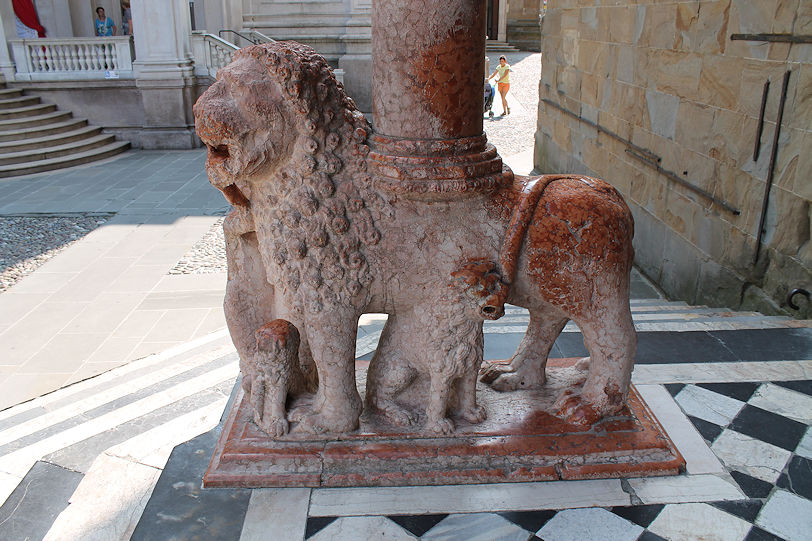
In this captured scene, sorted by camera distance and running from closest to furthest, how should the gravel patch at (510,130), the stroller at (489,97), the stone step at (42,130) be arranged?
1. the gravel patch at (510,130)
2. the stone step at (42,130)
3. the stroller at (489,97)

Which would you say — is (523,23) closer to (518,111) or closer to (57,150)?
(518,111)

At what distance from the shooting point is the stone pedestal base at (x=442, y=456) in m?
2.21

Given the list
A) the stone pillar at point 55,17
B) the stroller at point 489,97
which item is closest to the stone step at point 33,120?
the stone pillar at point 55,17

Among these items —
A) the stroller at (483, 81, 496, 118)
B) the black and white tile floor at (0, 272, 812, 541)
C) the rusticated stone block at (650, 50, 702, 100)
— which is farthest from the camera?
the stroller at (483, 81, 496, 118)

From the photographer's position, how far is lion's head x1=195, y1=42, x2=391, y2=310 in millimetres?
2088

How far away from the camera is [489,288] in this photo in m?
2.15

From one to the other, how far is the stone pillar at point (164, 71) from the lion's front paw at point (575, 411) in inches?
407

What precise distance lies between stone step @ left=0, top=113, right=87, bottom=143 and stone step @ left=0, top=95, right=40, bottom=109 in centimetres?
57

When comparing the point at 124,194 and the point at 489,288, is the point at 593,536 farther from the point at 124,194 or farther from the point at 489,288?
the point at 124,194

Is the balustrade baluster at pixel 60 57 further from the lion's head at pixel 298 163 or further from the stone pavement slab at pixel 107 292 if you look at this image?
the lion's head at pixel 298 163

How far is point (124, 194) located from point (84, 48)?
5025 mm

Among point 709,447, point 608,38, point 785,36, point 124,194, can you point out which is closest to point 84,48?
point 124,194

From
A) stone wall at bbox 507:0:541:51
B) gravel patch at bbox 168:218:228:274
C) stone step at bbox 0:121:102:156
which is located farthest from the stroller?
stone wall at bbox 507:0:541:51

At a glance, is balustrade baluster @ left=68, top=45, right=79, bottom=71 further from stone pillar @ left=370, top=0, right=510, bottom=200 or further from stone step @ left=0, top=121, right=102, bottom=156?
stone pillar @ left=370, top=0, right=510, bottom=200
